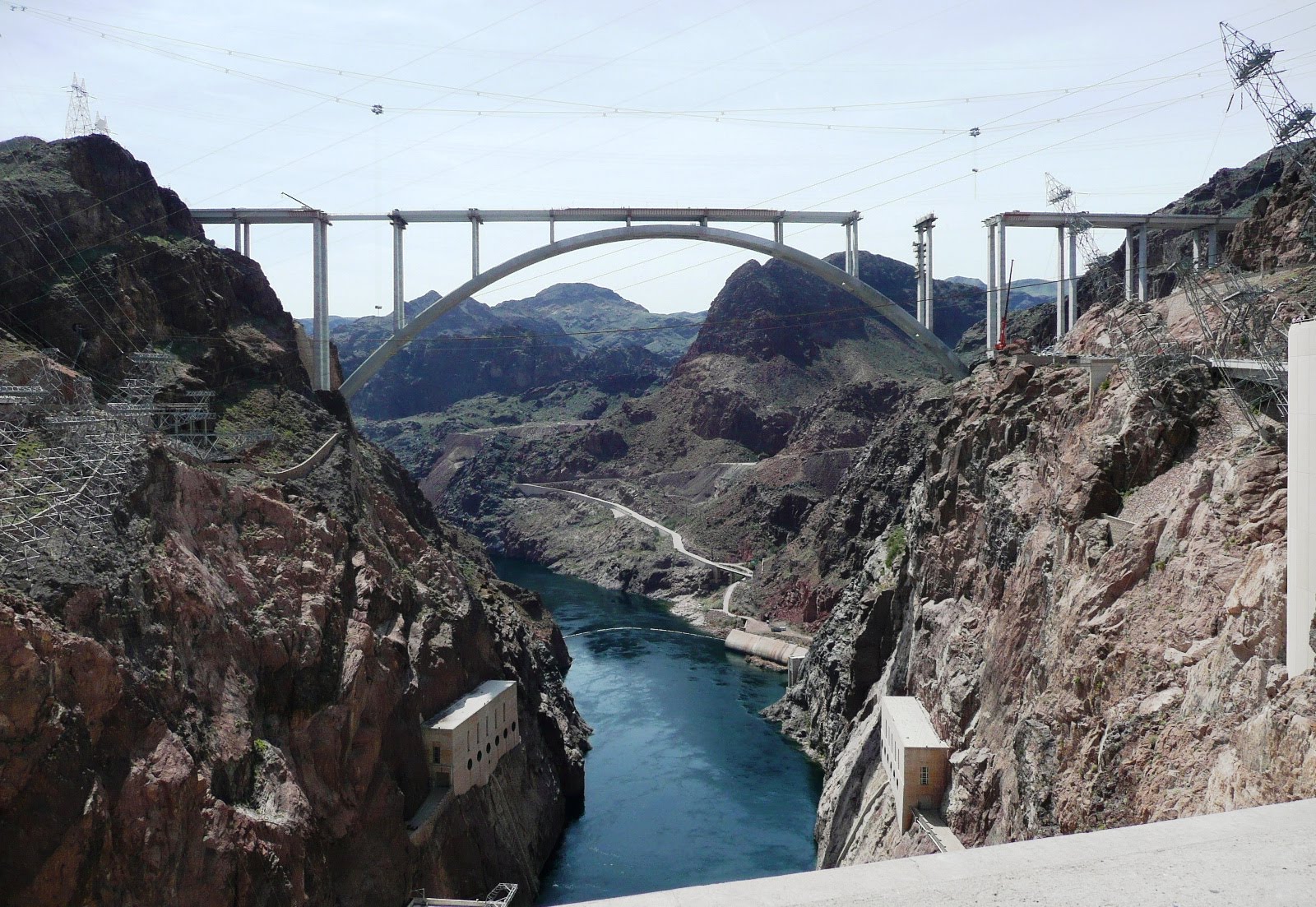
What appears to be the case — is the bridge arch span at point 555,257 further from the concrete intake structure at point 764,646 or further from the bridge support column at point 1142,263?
the concrete intake structure at point 764,646

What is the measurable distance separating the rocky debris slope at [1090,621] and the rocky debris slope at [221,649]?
1203 cm

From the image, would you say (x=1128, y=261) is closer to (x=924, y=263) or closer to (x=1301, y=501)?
(x=924, y=263)

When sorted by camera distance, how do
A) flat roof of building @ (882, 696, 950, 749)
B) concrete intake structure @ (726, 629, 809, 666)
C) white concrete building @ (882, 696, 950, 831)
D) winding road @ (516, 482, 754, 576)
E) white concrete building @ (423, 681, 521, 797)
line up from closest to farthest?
white concrete building @ (882, 696, 950, 831)
flat roof of building @ (882, 696, 950, 749)
white concrete building @ (423, 681, 521, 797)
concrete intake structure @ (726, 629, 809, 666)
winding road @ (516, 482, 754, 576)

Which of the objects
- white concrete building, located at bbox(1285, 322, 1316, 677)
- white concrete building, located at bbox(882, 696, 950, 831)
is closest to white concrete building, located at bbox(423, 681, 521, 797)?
white concrete building, located at bbox(882, 696, 950, 831)

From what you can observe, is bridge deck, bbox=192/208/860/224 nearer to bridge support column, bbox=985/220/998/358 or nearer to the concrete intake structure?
bridge support column, bbox=985/220/998/358

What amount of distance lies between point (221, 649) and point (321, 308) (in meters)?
20.4

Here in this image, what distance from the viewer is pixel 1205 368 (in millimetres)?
22328

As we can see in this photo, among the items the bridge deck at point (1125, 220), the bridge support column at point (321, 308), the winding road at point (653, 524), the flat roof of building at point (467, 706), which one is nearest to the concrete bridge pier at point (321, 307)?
the bridge support column at point (321, 308)

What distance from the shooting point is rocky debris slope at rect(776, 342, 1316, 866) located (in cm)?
1465

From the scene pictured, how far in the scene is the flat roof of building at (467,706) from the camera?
29.1 m

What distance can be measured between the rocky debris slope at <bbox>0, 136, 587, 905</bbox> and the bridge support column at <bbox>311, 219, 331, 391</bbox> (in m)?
1.69

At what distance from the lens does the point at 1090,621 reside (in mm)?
Result: 19828

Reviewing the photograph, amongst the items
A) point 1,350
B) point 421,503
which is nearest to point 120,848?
point 1,350

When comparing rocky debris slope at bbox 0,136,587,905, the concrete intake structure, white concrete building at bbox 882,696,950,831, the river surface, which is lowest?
the river surface
